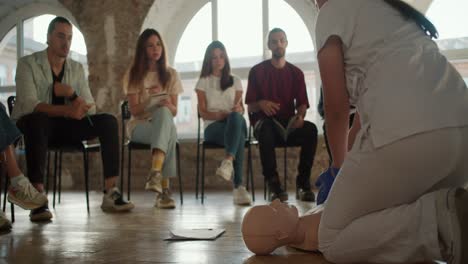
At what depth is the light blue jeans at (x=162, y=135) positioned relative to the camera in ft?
10.2

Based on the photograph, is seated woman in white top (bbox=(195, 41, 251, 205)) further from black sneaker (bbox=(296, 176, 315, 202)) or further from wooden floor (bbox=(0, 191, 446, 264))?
wooden floor (bbox=(0, 191, 446, 264))

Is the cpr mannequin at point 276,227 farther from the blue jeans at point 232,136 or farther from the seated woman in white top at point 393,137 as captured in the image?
the blue jeans at point 232,136

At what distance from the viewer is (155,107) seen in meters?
3.25

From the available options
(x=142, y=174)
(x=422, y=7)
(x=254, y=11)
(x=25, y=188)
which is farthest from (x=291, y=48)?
(x=25, y=188)

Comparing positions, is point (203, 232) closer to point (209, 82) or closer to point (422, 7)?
point (209, 82)

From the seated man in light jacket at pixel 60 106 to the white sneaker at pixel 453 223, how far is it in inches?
83.3

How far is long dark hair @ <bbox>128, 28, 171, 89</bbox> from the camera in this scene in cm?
342

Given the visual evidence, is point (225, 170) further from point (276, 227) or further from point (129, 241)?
point (276, 227)

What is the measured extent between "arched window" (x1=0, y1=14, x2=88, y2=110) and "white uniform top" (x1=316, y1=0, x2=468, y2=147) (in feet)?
16.5

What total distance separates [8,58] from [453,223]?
6.33 m

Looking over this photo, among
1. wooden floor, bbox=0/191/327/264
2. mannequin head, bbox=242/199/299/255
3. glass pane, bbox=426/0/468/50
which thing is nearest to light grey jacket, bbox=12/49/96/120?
wooden floor, bbox=0/191/327/264

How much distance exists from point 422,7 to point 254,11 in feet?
5.48

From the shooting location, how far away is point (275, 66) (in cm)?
372

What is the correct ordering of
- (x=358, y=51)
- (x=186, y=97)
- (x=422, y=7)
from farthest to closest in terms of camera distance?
(x=186, y=97)
(x=422, y=7)
(x=358, y=51)
